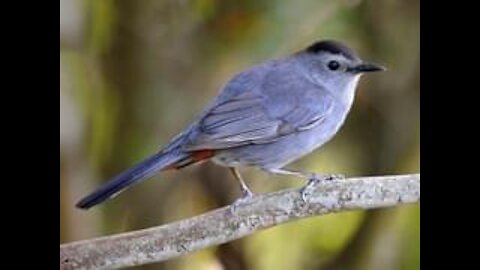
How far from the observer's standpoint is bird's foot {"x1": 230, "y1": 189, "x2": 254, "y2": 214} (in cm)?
136

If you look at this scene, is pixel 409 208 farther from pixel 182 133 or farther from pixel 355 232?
pixel 182 133

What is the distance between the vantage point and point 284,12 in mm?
1412

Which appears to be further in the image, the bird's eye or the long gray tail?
the bird's eye

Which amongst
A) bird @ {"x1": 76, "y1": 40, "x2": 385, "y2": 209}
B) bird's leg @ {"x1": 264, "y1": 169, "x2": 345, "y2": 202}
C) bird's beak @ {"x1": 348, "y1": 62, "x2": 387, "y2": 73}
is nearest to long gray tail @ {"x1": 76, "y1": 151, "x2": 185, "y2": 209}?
bird @ {"x1": 76, "y1": 40, "x2": 385, "y2": 209}

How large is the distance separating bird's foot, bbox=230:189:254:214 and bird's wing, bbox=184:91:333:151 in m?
0.07

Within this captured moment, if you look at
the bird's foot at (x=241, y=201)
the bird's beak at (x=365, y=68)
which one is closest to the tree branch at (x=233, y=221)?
the bird's foot at (x=241, y=201)

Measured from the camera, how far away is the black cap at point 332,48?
1.38 meters

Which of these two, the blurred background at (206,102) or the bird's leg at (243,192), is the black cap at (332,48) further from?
the bird's leg at (243,192)

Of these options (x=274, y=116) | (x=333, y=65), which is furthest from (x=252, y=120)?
(x=333, y=65)

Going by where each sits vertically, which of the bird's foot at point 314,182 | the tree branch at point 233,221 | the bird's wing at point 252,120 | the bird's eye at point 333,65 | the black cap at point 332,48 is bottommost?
the tree branch at point 233,221

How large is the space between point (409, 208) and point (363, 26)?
0.27 m

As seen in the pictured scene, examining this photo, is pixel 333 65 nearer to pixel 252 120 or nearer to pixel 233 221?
pixel 252 120

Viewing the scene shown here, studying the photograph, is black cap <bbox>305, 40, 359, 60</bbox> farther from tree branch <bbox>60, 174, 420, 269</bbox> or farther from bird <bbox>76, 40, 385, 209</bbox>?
tree branch <bbox>60, 174, 420, 269</bbox>
